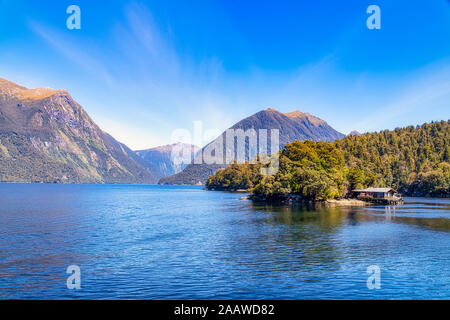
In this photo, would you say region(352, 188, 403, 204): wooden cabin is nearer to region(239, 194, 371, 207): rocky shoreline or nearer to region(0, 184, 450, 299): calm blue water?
region(239, 194, 371, 207): rocky shoreline

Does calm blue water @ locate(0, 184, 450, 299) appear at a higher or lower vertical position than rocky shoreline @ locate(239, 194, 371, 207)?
higher

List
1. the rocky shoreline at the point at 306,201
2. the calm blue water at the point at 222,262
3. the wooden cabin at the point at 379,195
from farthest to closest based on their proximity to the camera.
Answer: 1. the wooden cabin at the point at 379,195
2. the rocky shoreline at the point at 306,201
3. the calm blue water at the point at 222,262

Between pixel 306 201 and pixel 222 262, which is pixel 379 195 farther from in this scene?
pixel 222 262

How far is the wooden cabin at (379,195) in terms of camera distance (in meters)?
116

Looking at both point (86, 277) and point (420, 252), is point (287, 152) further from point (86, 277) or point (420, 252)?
point (86, 277)

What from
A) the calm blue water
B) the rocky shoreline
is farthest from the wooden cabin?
the calm blue water

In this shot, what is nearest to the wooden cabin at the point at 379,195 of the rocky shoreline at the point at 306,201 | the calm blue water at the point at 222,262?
the rocky shoreline at the point at 306,201

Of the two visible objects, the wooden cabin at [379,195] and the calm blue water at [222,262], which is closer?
the calm blue water at [222,262]

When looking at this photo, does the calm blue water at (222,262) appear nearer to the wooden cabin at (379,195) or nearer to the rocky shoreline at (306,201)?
the rocky shoreline at (306,201)

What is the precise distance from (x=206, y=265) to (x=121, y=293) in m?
8.81

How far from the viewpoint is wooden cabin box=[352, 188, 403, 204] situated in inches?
4567

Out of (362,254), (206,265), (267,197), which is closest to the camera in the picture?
(206,265)
